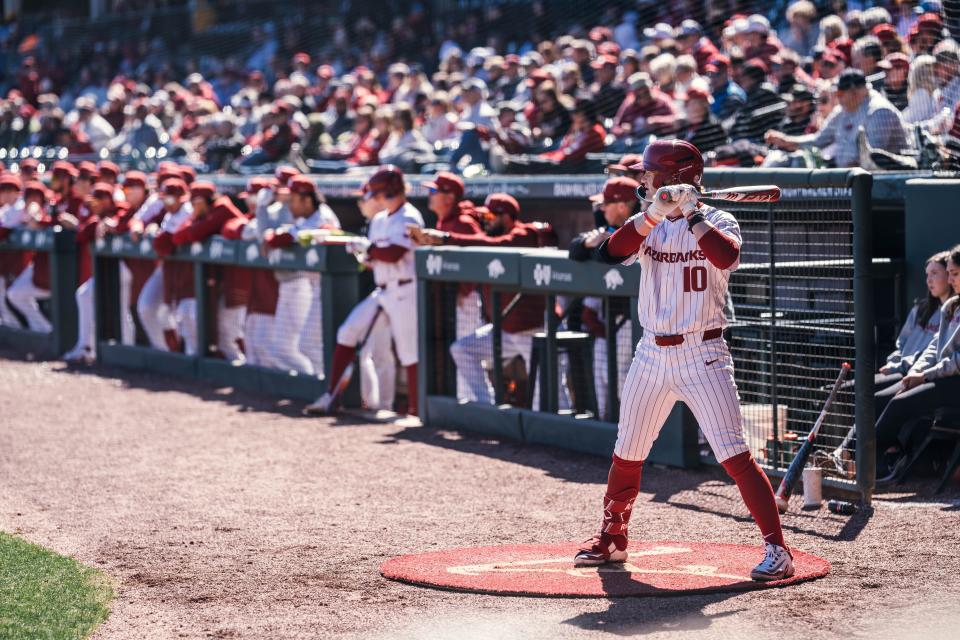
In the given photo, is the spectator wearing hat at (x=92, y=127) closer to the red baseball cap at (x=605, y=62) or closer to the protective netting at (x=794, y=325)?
the red baseball cap at (x=605, y=62)

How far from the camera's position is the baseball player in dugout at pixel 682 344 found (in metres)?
5.36

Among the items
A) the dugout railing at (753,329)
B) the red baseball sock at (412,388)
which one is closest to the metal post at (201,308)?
the red baseball sock at (412,388)

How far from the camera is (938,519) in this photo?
641 cm

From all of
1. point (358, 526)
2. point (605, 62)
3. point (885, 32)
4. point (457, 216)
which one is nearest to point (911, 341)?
point (358, 526)

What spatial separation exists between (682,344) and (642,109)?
743 cm

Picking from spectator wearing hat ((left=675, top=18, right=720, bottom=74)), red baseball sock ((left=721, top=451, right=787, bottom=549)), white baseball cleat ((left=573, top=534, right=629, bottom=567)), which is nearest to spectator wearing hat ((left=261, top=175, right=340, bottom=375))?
spectator wearing hat ((left=675, top=18, right=720, bottom=74))

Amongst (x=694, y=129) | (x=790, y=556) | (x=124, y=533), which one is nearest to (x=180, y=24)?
(x=694, y=129)

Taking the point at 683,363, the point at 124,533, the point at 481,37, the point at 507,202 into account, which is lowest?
the point at 124,533

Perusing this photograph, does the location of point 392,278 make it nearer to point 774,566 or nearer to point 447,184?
point 447,184

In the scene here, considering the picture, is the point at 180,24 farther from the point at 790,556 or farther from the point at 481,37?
the point at 790,556

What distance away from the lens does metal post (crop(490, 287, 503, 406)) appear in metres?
9.09

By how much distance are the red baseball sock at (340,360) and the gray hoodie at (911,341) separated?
4079 millimetres

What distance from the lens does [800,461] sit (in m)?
6.73

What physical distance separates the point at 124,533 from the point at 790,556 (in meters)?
3.07
